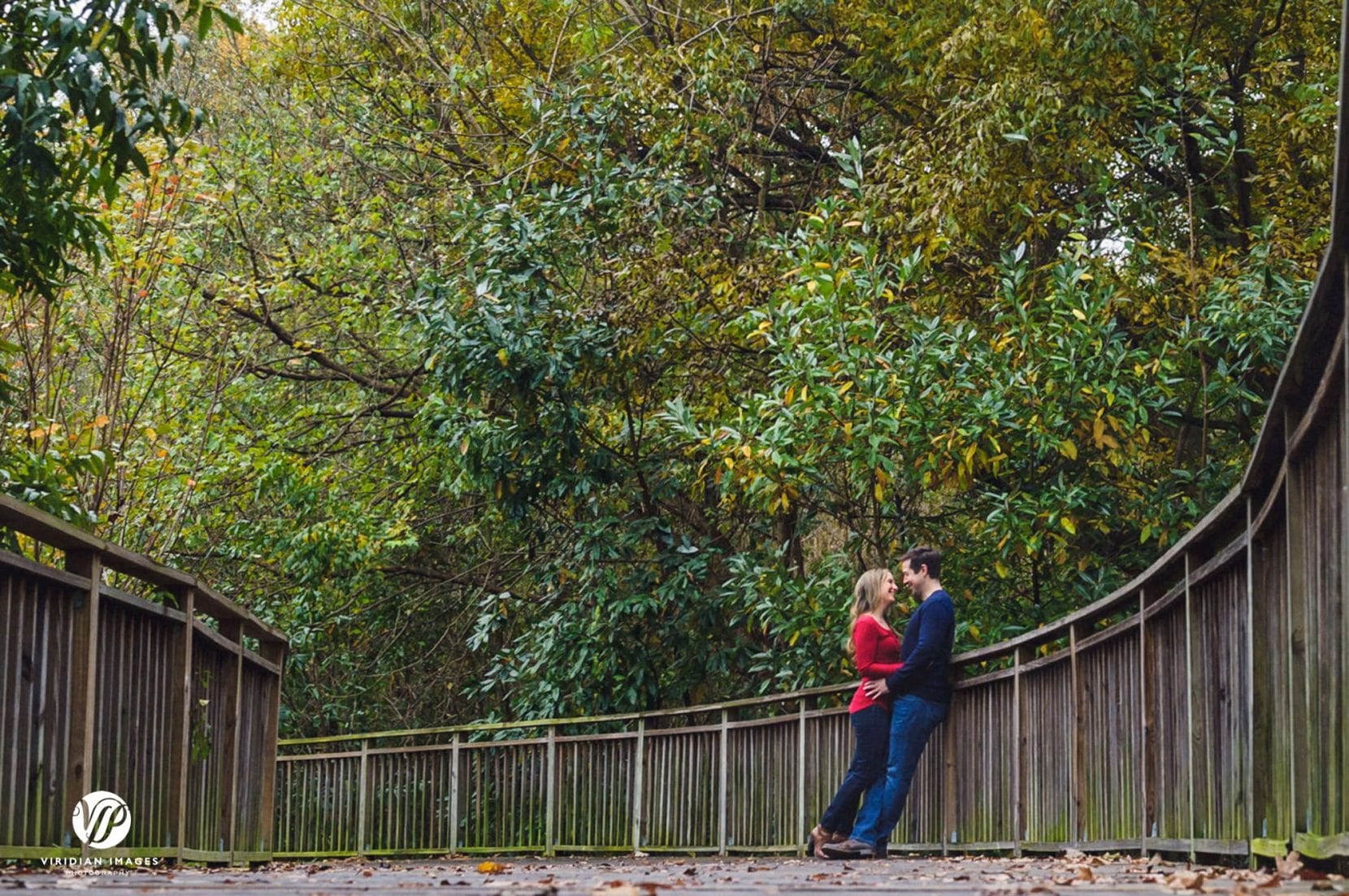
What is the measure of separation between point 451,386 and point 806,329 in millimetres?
4275

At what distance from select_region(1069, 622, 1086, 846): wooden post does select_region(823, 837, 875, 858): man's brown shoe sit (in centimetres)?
136

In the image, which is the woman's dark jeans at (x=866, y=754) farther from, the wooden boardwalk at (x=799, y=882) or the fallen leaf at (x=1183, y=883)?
the fallen leaf at (x=1183, y=883)

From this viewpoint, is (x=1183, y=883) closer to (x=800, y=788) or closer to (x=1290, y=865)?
(x=1290, y=865)

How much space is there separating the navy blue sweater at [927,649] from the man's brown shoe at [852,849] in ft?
2.74

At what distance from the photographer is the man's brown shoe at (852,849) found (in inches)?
380

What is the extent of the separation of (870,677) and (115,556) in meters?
4.47

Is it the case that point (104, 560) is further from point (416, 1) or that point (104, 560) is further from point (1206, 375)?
point (416, 1)

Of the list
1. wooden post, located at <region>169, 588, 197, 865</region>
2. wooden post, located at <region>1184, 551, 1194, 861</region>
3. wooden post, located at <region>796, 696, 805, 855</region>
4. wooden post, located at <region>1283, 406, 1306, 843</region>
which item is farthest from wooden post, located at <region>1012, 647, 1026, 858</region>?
wooden post, located at <region>169, 588, 197, 865</region>

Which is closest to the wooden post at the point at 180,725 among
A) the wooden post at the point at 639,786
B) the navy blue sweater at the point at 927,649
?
the navy blue sweater at the point at 927,649

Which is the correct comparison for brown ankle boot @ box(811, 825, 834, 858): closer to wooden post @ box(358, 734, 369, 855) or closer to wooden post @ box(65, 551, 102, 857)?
wooden post @ box(65, 551, 102, 857)

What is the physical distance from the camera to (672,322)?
16094 mm

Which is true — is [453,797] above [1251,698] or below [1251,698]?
below

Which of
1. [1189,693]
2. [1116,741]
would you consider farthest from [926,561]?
[1189,693]

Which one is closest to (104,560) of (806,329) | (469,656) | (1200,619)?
(1200,619)
